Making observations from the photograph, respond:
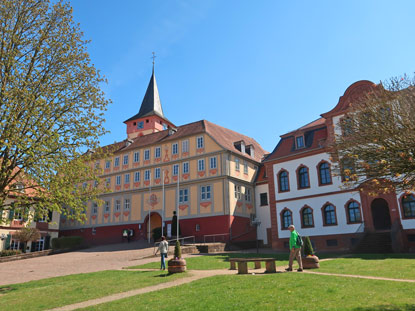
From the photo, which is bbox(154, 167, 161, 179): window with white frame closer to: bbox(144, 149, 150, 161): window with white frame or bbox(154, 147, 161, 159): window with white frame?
bbox(154, 147, 161, 159): window with white frame

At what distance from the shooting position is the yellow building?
117ft

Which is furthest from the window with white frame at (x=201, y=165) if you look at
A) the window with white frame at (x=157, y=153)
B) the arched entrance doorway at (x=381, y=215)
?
the arched entrance doorway at (x=381, y=215)

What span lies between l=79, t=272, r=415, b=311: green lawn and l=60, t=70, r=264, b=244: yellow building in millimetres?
21275

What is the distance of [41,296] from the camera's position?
41.7ft

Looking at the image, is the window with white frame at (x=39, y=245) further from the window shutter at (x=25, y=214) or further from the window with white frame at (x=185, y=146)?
the window shutter at (x=25, y=214)

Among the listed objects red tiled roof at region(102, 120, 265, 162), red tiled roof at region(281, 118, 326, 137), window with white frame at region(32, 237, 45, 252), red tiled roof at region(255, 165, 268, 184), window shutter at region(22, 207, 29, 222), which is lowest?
window with white frame at region(32, 237, 45, 252)

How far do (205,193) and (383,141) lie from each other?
89.9 ft

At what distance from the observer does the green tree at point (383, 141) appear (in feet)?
31.8

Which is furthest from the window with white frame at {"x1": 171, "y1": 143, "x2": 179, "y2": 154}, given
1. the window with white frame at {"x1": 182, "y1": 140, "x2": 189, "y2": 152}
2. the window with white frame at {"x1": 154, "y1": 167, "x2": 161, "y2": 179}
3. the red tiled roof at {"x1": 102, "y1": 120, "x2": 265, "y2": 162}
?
the window with white frame at {"x1": 154, "y1": 167, "x2": 161, "y2": 179}

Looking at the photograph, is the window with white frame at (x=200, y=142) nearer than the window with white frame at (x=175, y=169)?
Yes

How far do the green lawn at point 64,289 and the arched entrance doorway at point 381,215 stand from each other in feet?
61.7

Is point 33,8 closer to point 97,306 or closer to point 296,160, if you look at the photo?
point 97,306

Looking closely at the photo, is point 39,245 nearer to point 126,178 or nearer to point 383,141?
point 126,178

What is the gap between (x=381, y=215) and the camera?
27.8 metres
